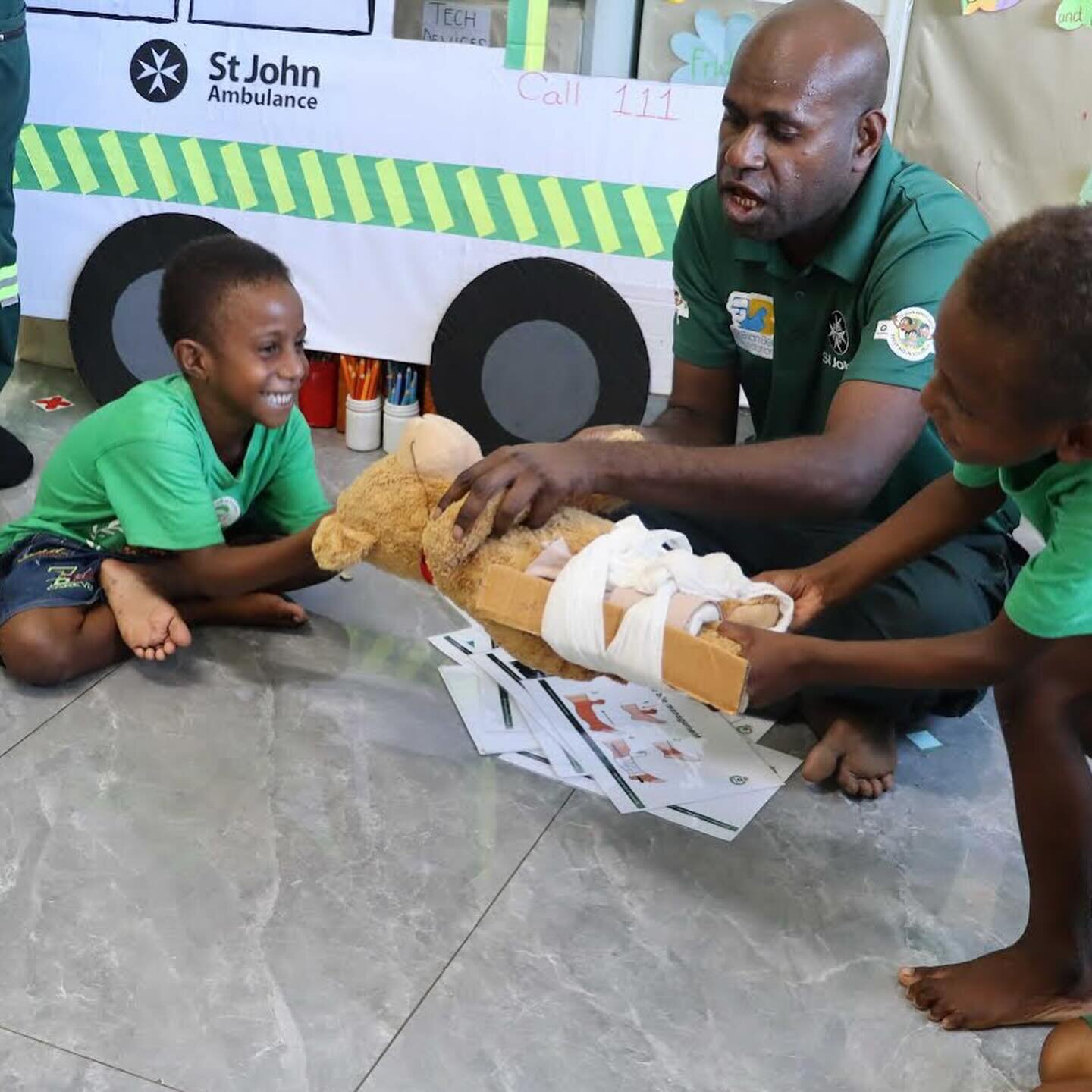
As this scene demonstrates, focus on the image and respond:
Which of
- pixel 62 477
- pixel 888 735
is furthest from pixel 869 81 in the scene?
pixel 62 477

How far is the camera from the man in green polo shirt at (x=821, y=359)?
54.6 inches

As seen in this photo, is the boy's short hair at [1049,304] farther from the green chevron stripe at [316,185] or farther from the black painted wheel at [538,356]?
the green chevron stripe at [316,185]

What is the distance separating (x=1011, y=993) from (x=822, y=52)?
3.27ft

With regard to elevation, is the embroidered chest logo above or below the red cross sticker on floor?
above

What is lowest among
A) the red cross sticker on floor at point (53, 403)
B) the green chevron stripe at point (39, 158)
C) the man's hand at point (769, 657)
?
the red cross sticker on floor at point (53, 403)

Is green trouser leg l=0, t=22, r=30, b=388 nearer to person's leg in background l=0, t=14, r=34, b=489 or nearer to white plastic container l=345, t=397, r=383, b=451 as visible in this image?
person's leg in background l=0, t=14, r=34, b=489

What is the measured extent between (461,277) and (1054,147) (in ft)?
3.32

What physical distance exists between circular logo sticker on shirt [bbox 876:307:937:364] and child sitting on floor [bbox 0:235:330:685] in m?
0.71

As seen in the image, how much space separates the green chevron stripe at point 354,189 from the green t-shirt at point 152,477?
65 cm

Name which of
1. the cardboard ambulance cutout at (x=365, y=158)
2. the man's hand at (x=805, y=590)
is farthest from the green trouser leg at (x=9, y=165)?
the man's hand at (x=805, y=590)

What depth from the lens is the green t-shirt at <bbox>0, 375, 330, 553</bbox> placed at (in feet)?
5.21

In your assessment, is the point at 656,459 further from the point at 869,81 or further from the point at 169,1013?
the point at 169,1013

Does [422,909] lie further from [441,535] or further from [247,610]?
[247,610]

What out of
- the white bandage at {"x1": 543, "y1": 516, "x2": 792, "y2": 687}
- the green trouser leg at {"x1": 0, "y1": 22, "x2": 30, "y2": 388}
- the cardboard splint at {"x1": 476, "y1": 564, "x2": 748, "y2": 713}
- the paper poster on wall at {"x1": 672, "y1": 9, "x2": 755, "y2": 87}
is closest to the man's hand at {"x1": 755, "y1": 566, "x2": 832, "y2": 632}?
the white bandage at {"x1": 543, "y1": 516, "x2": 792, "y2": 687}
